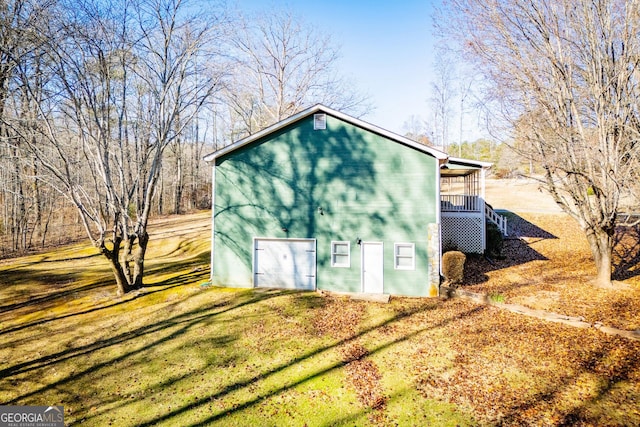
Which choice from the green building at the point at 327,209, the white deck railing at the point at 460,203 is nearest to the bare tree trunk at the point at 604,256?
the white deck railing at the point at 460,203

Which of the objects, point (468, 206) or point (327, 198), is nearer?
point (327, 198)

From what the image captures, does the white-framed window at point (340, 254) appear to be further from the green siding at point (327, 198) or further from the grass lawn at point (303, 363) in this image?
the grass lawn at point (303, 363)

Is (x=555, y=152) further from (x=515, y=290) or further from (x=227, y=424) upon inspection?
(x=227, y=424)

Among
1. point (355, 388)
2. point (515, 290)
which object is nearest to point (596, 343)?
point (515, 290)

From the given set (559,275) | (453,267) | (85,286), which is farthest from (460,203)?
(85,286)

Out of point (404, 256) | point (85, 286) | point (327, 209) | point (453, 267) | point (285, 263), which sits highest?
point (327, 209)

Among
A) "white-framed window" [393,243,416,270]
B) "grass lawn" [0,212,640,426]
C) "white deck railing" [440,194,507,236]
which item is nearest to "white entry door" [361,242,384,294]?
"white-framed window" [393,243,416,270]

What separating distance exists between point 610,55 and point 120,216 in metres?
17.4

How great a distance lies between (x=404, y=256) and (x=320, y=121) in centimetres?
593

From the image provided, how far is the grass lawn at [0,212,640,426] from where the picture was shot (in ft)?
20.0

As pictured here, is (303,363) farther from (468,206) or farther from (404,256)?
(468,206)

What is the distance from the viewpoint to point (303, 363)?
25.5ft

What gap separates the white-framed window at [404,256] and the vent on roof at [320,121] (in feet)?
17.1

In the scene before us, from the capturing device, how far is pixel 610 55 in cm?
1030
